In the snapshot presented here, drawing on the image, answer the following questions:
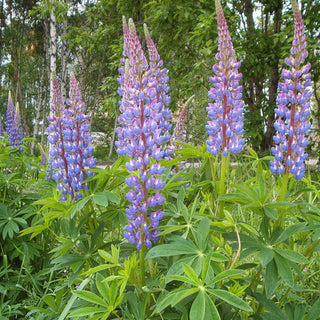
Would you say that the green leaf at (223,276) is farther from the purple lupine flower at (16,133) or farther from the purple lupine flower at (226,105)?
the purple lupine flower at (16,133)

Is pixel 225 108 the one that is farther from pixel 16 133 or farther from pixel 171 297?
pixel 16 133

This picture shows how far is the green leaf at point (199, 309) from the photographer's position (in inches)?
40.0

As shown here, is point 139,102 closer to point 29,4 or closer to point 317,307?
point 317,307

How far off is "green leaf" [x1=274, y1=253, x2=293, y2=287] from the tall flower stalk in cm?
39

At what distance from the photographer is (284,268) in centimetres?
121

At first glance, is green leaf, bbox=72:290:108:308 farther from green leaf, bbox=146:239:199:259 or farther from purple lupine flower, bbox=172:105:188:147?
purple lupine flower, bbox=172:105:188:147

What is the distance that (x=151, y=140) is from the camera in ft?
4.32

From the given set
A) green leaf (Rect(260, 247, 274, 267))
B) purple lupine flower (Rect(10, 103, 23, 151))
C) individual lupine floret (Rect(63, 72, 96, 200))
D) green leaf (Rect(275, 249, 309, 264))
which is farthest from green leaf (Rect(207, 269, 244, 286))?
purple lupine flower (Rect(10, 103, 23, 151))

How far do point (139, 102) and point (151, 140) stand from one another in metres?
0.17

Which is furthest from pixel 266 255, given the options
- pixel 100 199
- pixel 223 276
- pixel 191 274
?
pixel 100 199

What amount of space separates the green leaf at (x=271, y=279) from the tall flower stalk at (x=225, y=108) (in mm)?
393

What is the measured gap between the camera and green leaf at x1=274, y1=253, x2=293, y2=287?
115 centimetres

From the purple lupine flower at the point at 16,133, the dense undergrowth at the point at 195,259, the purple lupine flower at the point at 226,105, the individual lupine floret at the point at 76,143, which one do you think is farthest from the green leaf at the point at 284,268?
the purple lupine flower at the point at 16,133

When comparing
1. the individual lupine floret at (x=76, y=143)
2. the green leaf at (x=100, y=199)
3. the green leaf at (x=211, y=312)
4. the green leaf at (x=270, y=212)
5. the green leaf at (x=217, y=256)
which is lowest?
the green leaf at (x=211, y=312)
